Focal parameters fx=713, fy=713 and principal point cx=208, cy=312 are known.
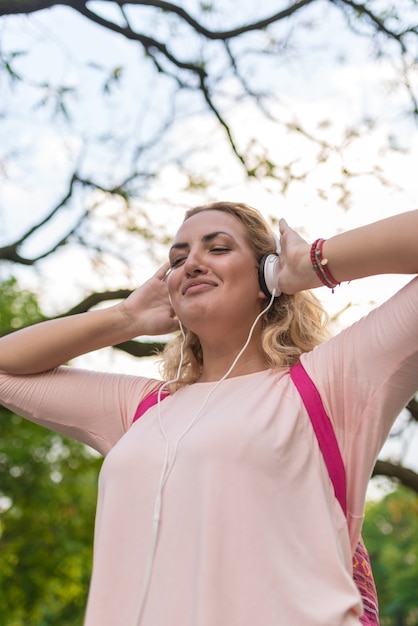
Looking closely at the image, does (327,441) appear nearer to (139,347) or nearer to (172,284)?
(172,284)

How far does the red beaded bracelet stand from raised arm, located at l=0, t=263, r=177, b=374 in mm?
832

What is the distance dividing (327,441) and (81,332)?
1099 millimetres

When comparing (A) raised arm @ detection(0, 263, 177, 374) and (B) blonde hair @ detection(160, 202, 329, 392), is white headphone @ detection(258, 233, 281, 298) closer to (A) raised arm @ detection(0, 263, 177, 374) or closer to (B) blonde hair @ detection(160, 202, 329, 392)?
(B) blonde hair @ detection(160, 202, 329, 392)

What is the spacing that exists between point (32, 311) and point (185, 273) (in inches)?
544

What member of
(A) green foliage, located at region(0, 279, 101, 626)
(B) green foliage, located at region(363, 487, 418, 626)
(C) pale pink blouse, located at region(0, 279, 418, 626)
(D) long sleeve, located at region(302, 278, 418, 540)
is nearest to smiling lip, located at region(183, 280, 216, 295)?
(C) pale pink blouse, located at region(0, 279, 418, 626)

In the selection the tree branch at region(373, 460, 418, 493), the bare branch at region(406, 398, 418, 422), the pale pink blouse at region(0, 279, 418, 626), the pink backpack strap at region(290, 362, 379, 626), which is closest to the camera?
the pale pink blouse at region(0, 279, 418, 626)

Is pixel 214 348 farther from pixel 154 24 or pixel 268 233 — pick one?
pixel 154 24

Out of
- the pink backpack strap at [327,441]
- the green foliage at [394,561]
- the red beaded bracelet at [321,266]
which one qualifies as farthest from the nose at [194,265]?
the green foliage at [394,561]

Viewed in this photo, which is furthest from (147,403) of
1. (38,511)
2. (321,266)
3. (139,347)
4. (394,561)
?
(394,561)

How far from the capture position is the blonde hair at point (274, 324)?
95.5 inches

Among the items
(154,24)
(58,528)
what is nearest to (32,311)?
(58,528)

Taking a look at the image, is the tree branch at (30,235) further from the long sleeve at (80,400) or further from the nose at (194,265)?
the nose at (194,265)

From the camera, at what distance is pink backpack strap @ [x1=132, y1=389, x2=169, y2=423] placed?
2.50m

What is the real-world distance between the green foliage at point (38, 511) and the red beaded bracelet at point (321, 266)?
1165cm
